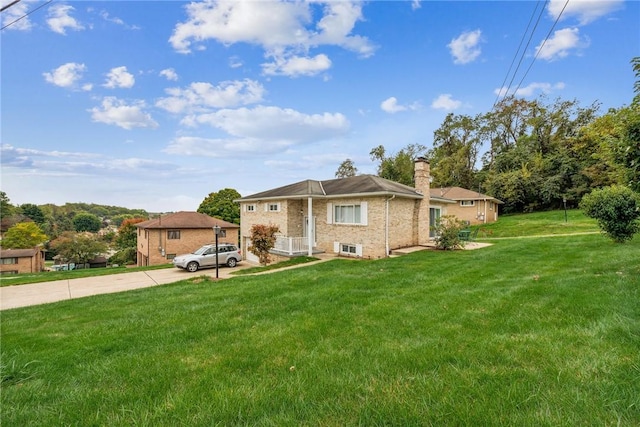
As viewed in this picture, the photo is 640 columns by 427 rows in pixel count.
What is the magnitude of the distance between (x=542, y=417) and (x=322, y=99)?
18.1 m

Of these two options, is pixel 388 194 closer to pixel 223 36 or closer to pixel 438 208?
pixel 438 208

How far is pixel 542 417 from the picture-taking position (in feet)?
7.09

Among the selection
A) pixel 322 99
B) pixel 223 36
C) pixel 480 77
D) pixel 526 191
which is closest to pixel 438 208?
pixel 480 77

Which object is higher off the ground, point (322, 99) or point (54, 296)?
point (322, 99)

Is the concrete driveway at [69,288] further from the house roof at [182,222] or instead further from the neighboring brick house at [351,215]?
the house roof at [182,222]

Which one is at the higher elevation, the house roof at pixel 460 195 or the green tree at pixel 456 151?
the green tree at pixel 456 151

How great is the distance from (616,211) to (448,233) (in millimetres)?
6814

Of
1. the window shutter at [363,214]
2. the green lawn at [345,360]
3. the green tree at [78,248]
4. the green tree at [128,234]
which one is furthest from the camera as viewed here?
the green tree at [128,234]

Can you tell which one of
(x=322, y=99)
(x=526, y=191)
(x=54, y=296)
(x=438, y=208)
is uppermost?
(x=322, y=99)

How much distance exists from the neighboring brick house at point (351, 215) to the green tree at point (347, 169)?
3286 cm

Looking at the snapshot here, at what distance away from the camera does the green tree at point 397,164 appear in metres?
44.0

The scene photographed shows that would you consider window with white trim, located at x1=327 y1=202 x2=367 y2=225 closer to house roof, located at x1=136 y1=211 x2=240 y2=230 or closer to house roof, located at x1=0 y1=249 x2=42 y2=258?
house roof, located at x1=136 y1=211 x2=240 y2=230

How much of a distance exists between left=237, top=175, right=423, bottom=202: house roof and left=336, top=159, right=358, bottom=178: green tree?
32.4 meters

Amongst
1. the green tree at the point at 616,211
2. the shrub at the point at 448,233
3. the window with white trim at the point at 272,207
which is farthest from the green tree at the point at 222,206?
the green tree at the point at 616,211
